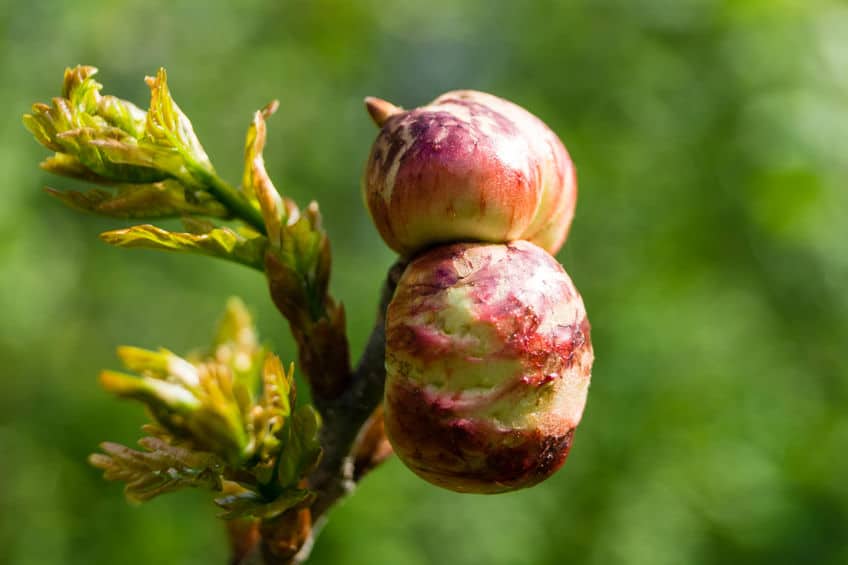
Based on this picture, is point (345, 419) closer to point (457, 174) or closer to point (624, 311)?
point (457, 174)

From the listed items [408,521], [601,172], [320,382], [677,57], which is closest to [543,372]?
[320,382]

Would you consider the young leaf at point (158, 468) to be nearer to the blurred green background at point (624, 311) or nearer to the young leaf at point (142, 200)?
the young leaf at point (142, 200)

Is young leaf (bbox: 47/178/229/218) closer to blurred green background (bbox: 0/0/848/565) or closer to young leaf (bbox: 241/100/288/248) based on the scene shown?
young leaf (bbox: 241/100/288/248)

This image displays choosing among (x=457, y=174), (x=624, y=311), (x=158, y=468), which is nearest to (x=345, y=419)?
(x=158, y=468)

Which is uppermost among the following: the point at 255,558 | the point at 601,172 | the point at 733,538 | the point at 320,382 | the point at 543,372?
the point at 543,372

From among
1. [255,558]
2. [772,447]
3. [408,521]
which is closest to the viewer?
[255,558]

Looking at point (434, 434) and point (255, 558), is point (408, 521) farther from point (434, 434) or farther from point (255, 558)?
point (434, 434)
